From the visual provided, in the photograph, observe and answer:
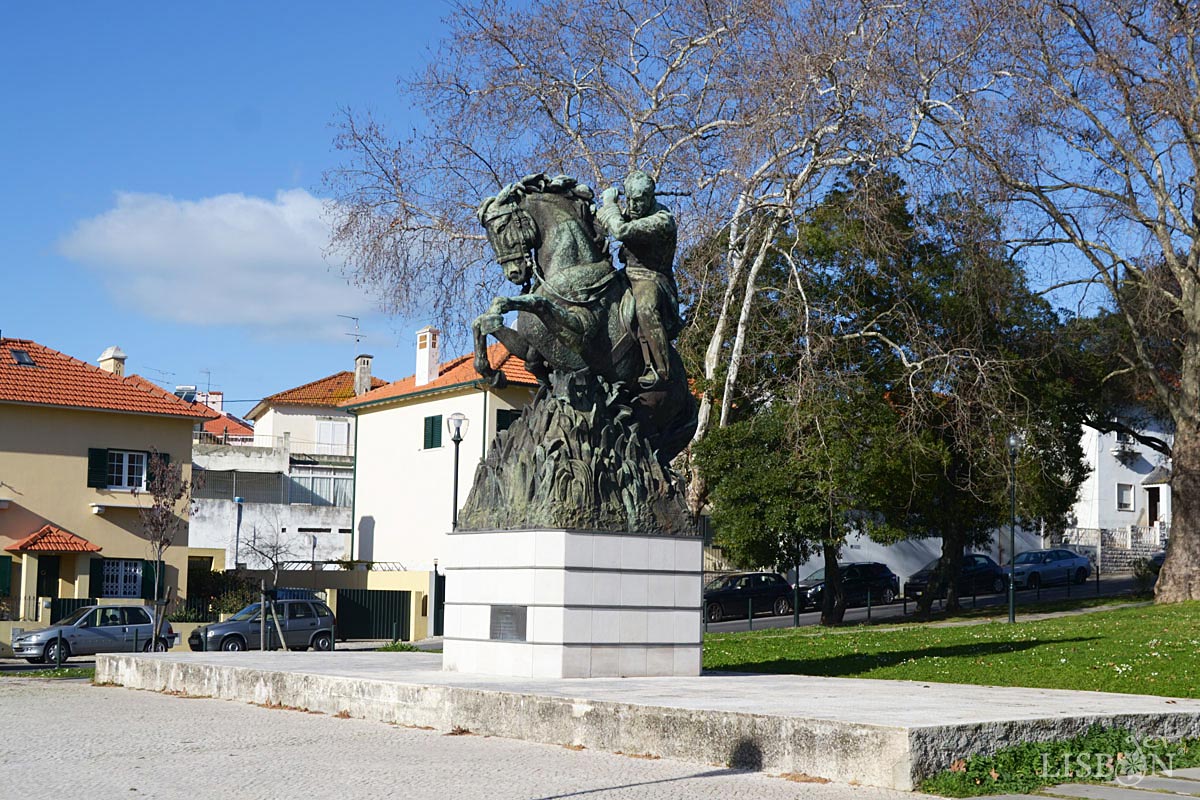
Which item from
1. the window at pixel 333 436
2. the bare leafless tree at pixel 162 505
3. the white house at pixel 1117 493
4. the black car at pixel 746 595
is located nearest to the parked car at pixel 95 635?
the bare leafless tree at pixel 162 505

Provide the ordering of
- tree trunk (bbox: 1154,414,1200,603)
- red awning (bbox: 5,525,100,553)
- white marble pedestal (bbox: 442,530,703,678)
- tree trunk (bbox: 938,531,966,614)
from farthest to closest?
red awning (bbox: 5,525,100,553) < tree trunk (bbox: 938,531,966,614) < tree trunk (bbox: 1154,414,1200,603) < white marble pedestal (bbox: 442,530,703,678)

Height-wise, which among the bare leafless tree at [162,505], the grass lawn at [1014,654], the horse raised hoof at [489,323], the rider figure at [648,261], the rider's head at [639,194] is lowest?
the grass lawn at [1014,654]

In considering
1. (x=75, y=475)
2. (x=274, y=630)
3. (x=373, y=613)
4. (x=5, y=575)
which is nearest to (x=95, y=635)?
(x=274, y=630)

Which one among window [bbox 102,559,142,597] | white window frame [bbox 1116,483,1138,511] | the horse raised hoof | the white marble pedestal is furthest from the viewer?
white window frame [bbox 1116,483,1138,511]

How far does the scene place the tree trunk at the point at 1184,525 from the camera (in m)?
30.9

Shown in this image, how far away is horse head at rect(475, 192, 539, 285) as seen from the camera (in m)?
15.3

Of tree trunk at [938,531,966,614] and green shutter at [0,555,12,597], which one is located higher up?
tree trunk at [938,531,966,614]

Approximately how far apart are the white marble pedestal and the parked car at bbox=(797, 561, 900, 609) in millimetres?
29362

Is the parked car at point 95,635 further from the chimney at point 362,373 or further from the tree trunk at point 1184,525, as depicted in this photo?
the chimney at point 362,373

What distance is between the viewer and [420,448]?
49.8m

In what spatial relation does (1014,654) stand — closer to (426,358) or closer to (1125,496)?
(426,358)

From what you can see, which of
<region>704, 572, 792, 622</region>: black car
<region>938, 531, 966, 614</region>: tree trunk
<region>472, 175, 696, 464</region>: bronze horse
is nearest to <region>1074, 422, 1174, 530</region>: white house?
<region>704, 572, 792, 622</region>: black car

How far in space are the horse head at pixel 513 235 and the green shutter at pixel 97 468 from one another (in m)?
30.8

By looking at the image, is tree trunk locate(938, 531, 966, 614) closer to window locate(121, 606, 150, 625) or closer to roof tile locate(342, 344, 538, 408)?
roof tile locate(342, 344, 538, 408)
